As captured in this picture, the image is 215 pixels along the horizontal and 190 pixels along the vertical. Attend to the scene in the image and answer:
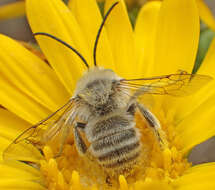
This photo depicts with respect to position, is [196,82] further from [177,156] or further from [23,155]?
[23,155]

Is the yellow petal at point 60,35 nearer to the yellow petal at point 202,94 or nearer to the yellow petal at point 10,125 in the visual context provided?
the yellow petal at point 10,125

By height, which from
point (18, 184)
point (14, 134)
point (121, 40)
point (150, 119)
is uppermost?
point (121, 40)

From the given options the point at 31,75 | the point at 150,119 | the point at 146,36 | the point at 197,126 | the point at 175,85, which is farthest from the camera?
the point at 146,36

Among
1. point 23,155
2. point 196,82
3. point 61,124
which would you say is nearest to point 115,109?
point 61,124

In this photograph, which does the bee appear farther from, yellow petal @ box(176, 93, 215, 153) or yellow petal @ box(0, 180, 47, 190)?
yellow petal @ box(176, 93, 215, 153)

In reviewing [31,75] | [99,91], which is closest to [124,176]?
[99,91]

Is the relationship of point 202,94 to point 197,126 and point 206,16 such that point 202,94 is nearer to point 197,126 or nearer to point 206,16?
point 197,126
